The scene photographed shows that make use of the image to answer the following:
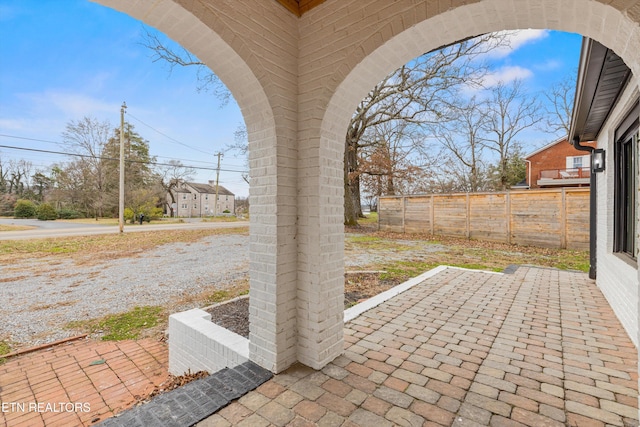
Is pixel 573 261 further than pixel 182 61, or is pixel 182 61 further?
pixel 182 61

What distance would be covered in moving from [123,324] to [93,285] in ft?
8.64

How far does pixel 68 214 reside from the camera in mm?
22203

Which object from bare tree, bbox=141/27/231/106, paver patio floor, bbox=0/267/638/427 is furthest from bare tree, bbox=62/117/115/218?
paver patio floor, bbox=0/267/638/427

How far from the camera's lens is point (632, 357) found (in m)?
2.31

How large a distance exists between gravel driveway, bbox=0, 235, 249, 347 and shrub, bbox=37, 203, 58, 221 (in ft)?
57.0

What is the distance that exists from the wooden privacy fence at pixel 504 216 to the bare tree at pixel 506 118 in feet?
28.6

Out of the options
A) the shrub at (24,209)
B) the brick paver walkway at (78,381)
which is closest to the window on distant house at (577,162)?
the brick paver walkway at (78,381)

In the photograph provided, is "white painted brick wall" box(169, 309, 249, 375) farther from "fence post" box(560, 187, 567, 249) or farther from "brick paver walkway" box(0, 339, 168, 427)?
"fence post" box(560, 187, 567, 249)

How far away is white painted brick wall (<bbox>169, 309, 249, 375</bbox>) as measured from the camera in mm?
2432

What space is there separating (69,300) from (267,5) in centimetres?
577

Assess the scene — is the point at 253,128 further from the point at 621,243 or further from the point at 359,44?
the point at 621,243

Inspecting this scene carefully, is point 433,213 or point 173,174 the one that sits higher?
point 173,174

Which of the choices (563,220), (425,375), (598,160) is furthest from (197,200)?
(425,375)

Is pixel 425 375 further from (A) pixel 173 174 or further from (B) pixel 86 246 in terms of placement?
(A) pixel 173 174
